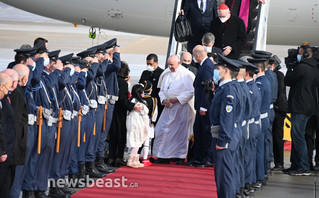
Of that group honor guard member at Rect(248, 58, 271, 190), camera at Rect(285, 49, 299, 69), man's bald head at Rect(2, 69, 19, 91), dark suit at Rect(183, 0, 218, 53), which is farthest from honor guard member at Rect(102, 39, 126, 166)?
man's bald head at Rect(2, 69, 19, 91)

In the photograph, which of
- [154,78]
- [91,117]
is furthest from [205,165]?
[91,117]

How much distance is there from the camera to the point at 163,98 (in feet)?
31.2

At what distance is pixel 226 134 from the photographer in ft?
20.8

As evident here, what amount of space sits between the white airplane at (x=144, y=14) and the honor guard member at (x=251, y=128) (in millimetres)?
7219

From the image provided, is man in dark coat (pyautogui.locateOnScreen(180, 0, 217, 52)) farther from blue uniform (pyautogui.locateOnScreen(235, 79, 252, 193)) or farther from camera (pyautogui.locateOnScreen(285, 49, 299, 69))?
blue uniform (pyautogui.locateOnScreen(235, 79, 252, 193))

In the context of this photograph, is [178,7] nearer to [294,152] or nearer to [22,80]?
[294,152]

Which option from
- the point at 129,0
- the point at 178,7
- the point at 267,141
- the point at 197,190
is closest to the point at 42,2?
the point at 129,0

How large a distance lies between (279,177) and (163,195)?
8.99 ft

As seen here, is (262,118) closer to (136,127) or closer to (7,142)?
(136,127)

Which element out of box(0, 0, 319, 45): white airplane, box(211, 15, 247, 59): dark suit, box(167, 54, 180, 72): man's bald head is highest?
box(0, 0, 319, 45): white airplane

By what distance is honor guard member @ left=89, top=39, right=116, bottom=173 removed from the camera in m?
8.48

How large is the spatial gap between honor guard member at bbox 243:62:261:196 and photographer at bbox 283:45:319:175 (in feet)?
6.28

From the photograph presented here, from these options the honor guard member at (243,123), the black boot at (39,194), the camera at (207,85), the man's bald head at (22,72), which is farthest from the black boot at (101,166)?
the man's bald head at (22,72)

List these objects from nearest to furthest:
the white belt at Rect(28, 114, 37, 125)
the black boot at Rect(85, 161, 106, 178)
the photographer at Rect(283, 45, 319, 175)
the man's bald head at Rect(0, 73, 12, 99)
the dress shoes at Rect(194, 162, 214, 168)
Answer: the man's bald head at Rect(0, 73, 12, 99)
the white belt at Rect(28, 114, 37, 125)
the black boot at Rect(85, 161, 106, 178)
the dress shoes at Rect(194, 162, 214, 168)
the photographer at Rect(283, 45, 319, 175)
